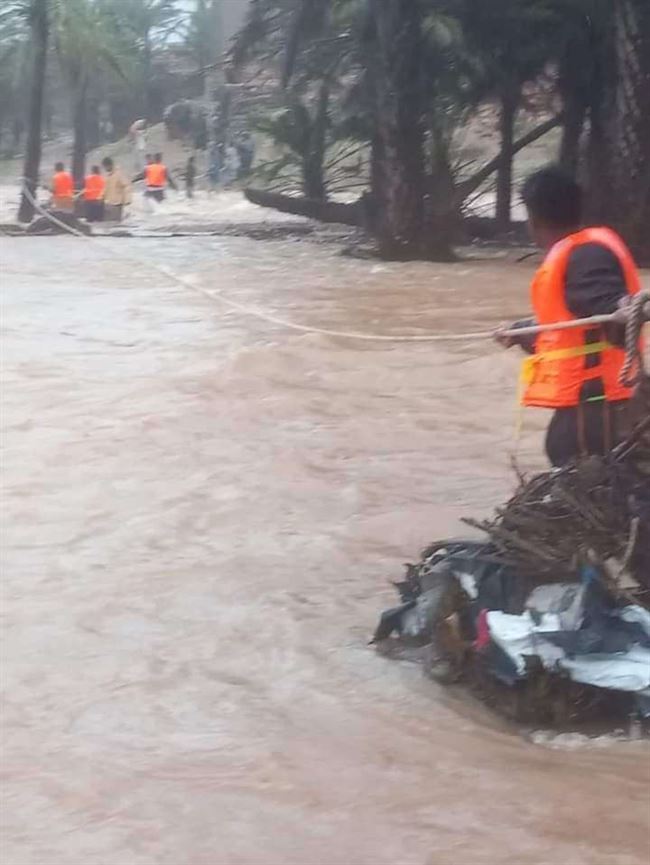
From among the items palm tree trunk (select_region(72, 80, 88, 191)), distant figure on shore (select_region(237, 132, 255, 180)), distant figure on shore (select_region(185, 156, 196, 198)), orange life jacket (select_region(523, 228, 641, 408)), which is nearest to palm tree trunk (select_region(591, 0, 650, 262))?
orange life jacket (select_region(523, 228, 641, 408))

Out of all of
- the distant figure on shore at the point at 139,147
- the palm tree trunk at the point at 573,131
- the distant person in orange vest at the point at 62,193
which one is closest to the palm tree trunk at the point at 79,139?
the distant figure on shore at the point at 139,147

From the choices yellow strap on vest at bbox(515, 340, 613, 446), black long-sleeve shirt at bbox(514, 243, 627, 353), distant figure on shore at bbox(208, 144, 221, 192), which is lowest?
yellow strap on vest at bbox(515, 340, 613, 446)

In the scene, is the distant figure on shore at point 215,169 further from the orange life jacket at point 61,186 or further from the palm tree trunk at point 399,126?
the palm tree trunk at point 399,126

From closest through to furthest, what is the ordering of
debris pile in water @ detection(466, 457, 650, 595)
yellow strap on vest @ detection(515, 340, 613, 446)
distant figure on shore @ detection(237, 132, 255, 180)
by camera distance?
1. debris pile in water @ detection(466, 457, 650, 595)
2. yellow strap on vest @ detection(515, 340, 613, 446)
3. distant figure on shore @ detection(237, 132, 255, 180)

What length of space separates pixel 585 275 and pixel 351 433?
14.3ft

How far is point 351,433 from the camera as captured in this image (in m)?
9.12

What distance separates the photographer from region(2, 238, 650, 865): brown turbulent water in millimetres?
4035

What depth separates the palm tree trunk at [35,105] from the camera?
28531 millimetres

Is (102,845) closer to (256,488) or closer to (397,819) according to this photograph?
(397,819)

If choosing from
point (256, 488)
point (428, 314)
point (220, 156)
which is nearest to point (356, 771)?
point (256, 488)

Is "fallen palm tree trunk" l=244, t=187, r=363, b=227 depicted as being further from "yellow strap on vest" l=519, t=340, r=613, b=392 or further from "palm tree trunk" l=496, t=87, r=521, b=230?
"yellow strap on vest" l=519, t=340, r=613, b=392

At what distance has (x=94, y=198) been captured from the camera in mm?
28281

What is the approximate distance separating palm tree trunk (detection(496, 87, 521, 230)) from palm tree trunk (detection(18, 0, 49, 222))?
9931 millimetres

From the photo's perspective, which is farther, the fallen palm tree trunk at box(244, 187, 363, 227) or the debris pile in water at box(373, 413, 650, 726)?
the fallen palm tree trunk at box(244, 187, 363, 227)
